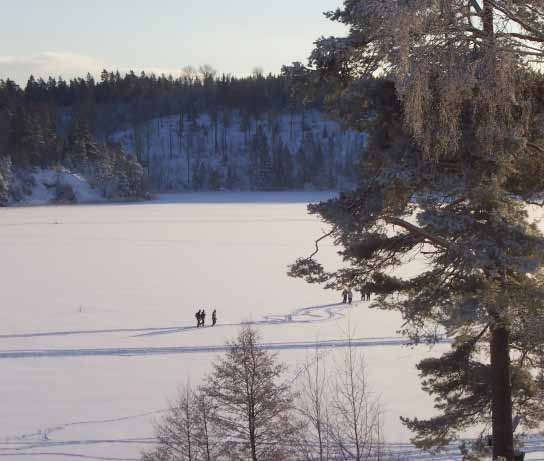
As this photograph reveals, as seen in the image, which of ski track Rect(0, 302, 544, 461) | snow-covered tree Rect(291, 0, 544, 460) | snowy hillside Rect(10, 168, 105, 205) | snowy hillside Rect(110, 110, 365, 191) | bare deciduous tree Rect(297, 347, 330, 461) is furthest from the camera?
snowy hillside Rect(110, 110, 365, 191)

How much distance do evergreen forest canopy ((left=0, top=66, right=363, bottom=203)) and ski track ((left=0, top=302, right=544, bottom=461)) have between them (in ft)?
209

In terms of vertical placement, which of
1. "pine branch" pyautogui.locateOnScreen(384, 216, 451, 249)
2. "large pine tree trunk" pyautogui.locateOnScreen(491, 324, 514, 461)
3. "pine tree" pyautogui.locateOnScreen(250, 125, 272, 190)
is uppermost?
"pine tree" pyautogui.locateOnScreen(250, 125, 272, 190)

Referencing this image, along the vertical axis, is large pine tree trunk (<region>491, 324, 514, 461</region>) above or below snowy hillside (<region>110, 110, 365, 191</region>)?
below

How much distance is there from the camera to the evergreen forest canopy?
89.8 metres

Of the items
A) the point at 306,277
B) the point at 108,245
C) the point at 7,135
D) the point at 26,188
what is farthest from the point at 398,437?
the point at 7,135

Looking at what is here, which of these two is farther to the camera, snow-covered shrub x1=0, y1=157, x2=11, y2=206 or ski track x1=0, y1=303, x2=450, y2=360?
snow-covered shrub x1=0, y1=157, x2=11, y2=206

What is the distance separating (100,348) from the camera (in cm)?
1816

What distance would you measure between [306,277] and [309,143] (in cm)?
11209

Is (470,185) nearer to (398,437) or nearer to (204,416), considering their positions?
(204,416)

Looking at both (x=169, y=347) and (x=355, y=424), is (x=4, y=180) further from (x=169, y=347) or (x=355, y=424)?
(x=355, y=424)

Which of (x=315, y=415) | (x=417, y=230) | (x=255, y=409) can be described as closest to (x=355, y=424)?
(x=417, y=230)

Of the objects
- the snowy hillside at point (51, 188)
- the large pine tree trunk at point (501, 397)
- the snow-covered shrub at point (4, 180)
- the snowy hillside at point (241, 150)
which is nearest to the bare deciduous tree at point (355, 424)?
the large pine tree trunk at point (501, 397)

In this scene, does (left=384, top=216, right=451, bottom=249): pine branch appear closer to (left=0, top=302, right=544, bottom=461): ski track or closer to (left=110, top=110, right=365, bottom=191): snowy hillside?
(left=0, top=302, right=544, bottom=461): ski track

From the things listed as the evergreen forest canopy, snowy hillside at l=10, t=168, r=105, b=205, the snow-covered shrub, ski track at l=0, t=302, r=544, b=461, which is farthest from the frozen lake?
the evergreen forest canopy
